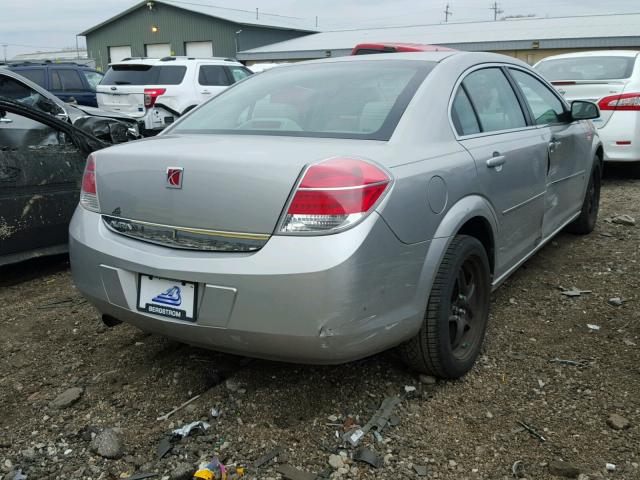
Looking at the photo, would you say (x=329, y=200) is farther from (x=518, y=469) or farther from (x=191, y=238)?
(x=518, y=469)

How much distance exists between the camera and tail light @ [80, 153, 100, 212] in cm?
279

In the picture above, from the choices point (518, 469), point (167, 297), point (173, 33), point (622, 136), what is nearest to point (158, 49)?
point (173, 33)

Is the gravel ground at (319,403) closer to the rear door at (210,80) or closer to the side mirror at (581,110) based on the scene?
the side mirror at (581,110)

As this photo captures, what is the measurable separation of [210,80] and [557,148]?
1019cm

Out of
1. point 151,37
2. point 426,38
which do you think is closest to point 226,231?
point 426,38

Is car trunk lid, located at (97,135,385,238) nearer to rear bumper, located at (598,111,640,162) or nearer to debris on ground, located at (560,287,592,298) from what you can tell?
debris on ground, located at (560,287,592,298)

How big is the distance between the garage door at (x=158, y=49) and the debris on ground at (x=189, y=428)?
125ft

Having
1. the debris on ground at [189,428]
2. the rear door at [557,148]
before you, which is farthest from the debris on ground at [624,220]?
the debris on ground at [189,428]

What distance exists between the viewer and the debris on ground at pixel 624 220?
5910 millimetres

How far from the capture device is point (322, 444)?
98.0 inches

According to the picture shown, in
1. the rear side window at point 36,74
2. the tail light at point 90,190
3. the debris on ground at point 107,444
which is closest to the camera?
the debris on ground at point 107,444

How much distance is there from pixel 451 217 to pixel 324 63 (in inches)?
51.7

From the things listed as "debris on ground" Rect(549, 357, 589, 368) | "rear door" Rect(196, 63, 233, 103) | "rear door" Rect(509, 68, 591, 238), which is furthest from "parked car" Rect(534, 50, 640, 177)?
"rear door" Rect(196, 63, 233, 103)

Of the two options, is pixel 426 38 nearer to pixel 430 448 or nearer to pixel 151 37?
pixel 151 37
